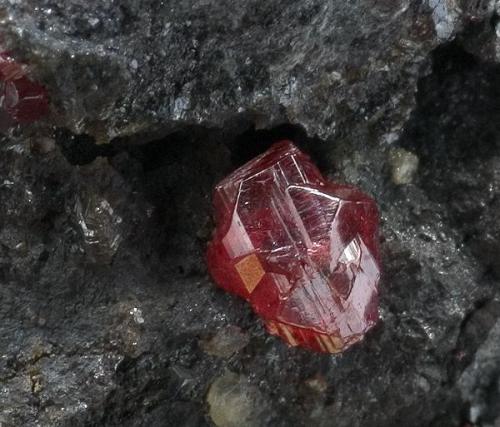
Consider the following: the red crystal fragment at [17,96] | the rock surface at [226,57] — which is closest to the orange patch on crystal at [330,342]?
the rock surface at [226,57]

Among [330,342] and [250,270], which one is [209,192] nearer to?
[250,270]

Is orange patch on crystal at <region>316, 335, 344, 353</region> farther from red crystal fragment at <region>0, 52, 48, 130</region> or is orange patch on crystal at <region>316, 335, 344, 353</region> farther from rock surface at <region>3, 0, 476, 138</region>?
red crystal fragment at <region>0, 52, 48, 130</region>

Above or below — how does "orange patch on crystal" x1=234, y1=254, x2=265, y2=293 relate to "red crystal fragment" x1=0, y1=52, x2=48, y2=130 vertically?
below

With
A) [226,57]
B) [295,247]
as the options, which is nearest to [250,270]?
[295,247]

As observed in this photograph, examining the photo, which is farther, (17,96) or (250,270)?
(250,270)

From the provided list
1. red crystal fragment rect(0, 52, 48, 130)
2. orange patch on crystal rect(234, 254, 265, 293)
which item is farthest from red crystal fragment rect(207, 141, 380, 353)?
red crystal fragment rect(0, 52, 48, 130)

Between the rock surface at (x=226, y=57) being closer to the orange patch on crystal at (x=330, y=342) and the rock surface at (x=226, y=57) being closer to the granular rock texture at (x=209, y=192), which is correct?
the granular rock texture at (x=209, y=192)
